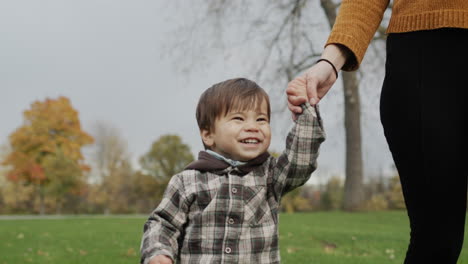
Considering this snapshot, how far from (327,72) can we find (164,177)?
107 ft

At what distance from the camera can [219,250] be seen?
2348mm

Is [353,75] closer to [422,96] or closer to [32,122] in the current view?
[422,96]

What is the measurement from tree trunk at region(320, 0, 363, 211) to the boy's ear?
14.4m

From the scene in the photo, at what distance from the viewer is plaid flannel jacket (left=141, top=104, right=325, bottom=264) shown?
2324 mm

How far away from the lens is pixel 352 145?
54.6ft

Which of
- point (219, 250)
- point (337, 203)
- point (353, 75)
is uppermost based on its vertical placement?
point (353, 75)

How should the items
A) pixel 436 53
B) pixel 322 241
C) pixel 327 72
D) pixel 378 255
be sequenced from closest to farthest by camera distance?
pixel 436 53 < pixel 327 72 < pixel 378 255 < pixel 322 241

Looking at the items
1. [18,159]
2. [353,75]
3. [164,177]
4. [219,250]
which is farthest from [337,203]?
[219,250]

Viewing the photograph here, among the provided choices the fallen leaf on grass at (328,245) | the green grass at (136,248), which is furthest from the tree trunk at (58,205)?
the fallen leaf on grass at (328,245)

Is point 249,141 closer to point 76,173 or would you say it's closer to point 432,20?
point 432,20

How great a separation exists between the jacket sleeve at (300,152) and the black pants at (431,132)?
11.6 inches

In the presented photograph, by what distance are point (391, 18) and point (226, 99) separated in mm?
780

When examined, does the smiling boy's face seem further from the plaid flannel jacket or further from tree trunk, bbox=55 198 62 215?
tree trunk, bbox=55 198 62 215

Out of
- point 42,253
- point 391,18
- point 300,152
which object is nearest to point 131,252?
point 42,253
